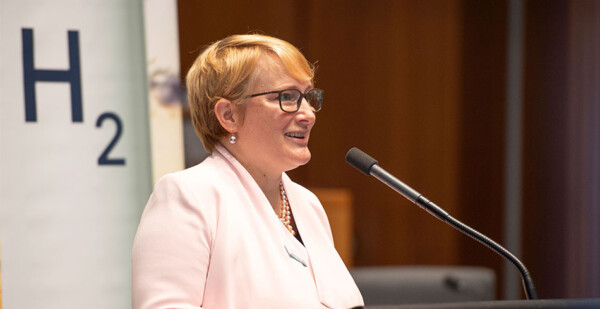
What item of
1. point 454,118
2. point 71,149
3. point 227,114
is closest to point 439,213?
point 227,114

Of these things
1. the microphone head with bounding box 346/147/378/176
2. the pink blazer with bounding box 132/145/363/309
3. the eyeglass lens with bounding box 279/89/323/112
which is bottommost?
the pink blazer with bounding box 132/145/363/309

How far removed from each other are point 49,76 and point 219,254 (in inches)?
29.5

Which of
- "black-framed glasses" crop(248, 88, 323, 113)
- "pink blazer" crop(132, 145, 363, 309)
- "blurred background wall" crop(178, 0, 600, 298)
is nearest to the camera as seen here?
"pink blazer" crop(132, 145, 363, 309)

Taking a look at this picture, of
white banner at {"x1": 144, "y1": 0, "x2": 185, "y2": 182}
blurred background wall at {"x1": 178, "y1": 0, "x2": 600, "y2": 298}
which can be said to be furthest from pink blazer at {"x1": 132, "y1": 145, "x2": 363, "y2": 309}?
blurred background wall at {"x1": 178, "y1": 0, "x2": 600, "y2": 298}

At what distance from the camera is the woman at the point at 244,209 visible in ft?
3.82

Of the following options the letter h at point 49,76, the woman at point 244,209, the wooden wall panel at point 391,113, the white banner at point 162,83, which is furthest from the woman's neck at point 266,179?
the wooden wall panel at point 391,113

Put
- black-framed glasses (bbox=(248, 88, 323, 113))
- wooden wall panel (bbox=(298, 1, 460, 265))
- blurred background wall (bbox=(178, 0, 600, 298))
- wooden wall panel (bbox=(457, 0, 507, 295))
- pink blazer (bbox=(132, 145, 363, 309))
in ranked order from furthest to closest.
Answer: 1. wooden wall panel (bbox=(457, 0, 507, 295))
2. wooden wall panel (bbox=(298, 1, 460, 265))
3. blurred background wall (bbox=(178, 0, 600, 298))
4. black-framed glasses (bbox=(248, 88, 323, 113))
5. pink blazer (bbox=(132, 145, 363, 309))

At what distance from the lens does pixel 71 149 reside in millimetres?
1699

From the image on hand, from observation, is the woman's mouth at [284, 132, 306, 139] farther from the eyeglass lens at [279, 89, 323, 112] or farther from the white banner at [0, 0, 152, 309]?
the white banner at [0, 0, 152, 309]

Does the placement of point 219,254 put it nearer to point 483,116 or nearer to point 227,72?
point 227,72

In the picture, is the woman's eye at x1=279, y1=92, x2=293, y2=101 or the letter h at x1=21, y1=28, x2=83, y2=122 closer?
the woman's eye at x1=279, y1=92, x2=293, y2=101

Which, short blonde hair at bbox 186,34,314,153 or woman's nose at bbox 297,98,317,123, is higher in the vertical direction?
short blonde hair at bbox 186,34,314,153

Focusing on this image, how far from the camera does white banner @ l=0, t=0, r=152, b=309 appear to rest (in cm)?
164

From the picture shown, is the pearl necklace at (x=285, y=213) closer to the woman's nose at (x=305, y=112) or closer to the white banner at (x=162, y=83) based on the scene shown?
the woman's nose at (x=305, y=112)
